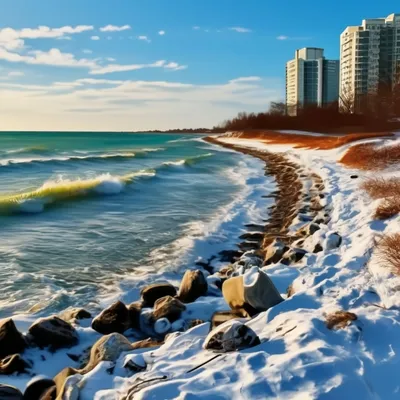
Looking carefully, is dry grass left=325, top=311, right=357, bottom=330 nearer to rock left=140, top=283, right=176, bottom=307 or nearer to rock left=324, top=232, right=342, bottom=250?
rock left=140, top=283, right=176, bottom=307

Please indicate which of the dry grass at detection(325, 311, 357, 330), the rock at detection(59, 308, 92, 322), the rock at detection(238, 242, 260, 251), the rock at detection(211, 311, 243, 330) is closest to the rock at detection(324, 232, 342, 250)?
the rock at detection(238, 242, 260, 251)

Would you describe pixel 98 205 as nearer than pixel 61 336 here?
No

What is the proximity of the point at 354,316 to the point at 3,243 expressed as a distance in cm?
918

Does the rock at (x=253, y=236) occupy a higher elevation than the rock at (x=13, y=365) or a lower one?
higher

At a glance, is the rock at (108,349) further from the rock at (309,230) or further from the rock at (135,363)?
the rock at (309,230)

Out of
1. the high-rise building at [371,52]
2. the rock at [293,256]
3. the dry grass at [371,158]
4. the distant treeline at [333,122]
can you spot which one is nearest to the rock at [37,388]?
the rock at [293,256]

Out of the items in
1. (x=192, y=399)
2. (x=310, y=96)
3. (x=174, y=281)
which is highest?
(x=310, y=96)

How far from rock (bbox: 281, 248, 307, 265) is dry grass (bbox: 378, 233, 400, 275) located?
5.36ft

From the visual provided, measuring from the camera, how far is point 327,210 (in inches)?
488

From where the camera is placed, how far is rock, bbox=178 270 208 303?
702cm

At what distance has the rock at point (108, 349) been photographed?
191 inches

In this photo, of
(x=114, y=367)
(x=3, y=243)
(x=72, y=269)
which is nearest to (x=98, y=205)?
(x=3, y=243)

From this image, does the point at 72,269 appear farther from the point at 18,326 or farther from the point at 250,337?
the point at 250,337

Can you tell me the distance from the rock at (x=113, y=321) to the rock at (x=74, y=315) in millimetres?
429
